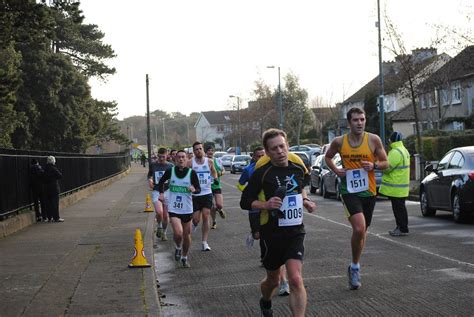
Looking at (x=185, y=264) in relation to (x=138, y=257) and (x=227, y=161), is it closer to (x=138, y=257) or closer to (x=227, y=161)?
(x=138, y=257)

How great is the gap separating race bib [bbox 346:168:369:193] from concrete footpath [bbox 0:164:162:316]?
244cm

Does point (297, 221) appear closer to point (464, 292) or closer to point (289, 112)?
point (464, 292)

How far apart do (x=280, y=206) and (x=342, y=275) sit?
3620 mm

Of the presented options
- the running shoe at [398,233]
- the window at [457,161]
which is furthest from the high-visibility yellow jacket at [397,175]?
the window at [457,161]

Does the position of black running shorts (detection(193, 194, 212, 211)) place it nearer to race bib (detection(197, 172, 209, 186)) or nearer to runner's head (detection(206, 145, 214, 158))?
Answer: race bib (detection(197, 172, 209, 186))

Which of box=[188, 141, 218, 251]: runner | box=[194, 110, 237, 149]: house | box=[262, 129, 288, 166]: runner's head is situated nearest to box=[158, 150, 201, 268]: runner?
Result: box=[188, 141, 218, 251]: runner

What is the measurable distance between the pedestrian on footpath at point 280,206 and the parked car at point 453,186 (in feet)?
30.2

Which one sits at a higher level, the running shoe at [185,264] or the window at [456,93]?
the window at [456,93]

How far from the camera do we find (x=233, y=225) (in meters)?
17.0

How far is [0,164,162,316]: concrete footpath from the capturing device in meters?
7.76

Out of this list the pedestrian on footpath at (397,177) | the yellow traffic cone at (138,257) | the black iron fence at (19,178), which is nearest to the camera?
the yellow traffic cone at (138,257)


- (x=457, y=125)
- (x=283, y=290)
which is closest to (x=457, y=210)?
(x=283, y=290)

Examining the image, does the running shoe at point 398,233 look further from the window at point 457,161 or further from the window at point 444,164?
the window at point 444,164

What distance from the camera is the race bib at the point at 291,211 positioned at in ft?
20.3
